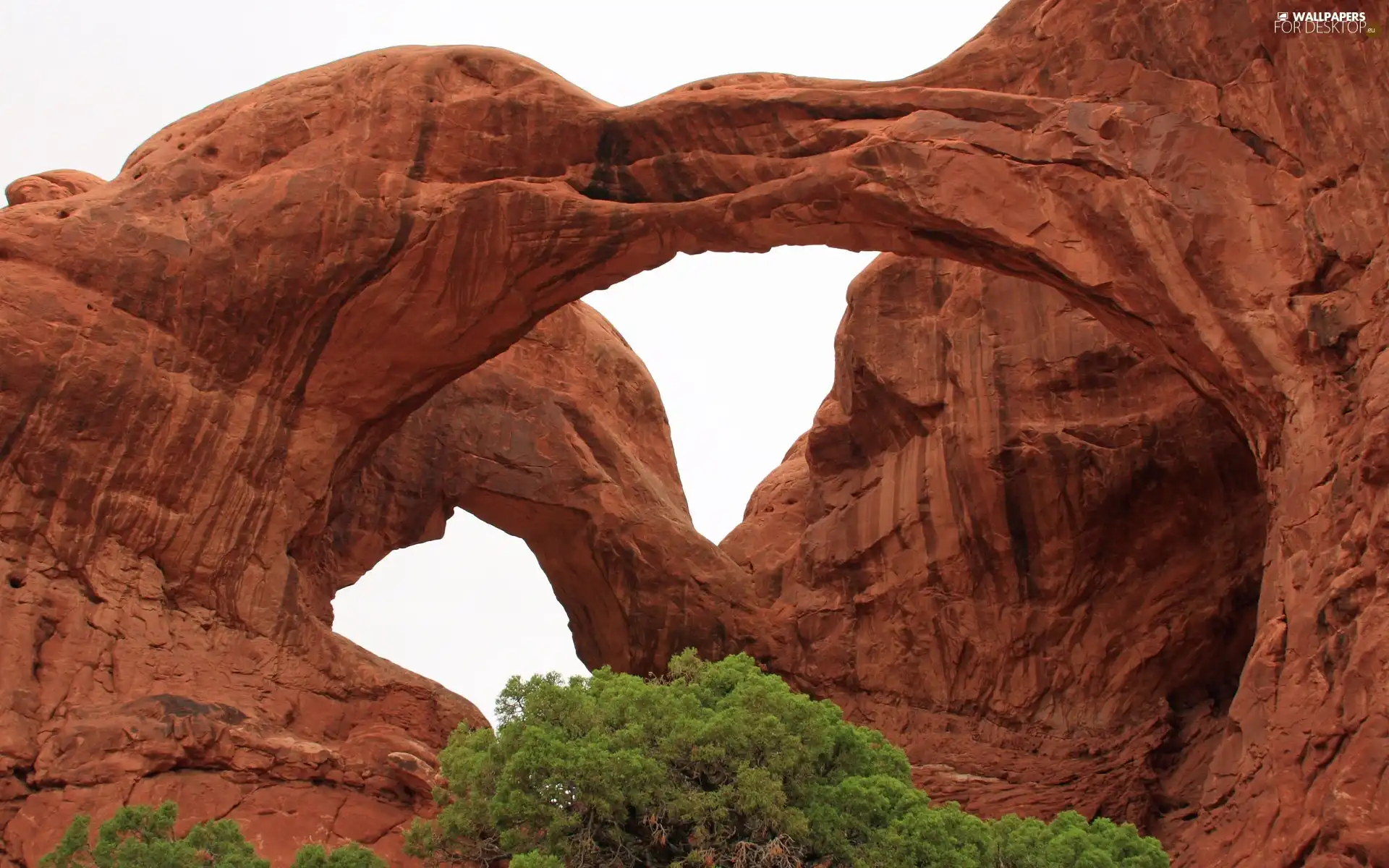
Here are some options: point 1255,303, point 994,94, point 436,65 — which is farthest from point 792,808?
point 436,65

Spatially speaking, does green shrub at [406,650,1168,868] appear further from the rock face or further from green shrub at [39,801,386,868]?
the rock face

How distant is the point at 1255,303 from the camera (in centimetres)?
1828

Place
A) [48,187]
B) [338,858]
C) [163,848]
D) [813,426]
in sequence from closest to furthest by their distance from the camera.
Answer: [163,848] < [338,858] < [48,187] < [813,426]

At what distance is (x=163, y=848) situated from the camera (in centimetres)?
1548

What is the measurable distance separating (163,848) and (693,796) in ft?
16.0

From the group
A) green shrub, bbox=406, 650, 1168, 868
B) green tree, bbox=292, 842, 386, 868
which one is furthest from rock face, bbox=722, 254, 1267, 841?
green tree, bbox=292, 842, 386, 868

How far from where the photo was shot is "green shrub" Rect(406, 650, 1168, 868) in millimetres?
16344

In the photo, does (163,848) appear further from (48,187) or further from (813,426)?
(813,426)

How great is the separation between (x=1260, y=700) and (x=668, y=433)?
15637 mm

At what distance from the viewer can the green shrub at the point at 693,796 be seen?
16344 millimetres

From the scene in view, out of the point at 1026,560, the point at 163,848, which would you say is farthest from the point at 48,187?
the point at 1026,560

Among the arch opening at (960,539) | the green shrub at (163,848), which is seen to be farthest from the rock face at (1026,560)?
the green shrub at (163,848)

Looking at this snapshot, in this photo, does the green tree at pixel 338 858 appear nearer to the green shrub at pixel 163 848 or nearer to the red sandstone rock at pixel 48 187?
the green shrub at pixel 163 848

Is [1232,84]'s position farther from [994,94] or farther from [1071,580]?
[1071,580]
